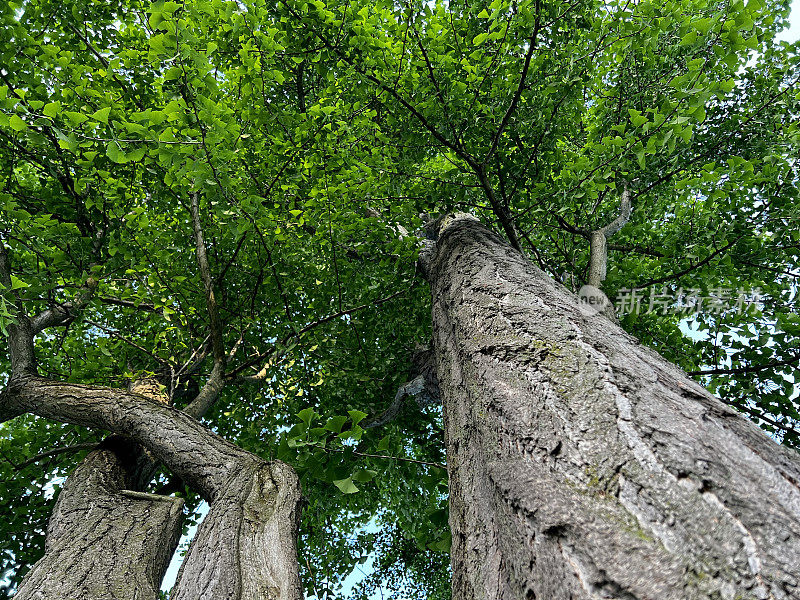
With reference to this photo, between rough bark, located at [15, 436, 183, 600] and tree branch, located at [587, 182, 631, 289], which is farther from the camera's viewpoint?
tree branch, located at [587, 182, 631, 289]

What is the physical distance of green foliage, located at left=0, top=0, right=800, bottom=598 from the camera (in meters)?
3.08

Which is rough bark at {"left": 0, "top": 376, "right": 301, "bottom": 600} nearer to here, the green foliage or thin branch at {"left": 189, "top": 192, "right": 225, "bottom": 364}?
the green foliage

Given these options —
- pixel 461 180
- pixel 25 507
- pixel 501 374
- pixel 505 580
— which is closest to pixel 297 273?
pixel 461 180

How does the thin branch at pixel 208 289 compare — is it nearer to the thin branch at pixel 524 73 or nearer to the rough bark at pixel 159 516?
the rough bark at pixel 159 516

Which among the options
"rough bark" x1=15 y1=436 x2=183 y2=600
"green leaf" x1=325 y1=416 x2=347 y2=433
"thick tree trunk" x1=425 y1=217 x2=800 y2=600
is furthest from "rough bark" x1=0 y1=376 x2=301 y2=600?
"thick tree trunk" x1=425 y1=217 x2=800 y2=600

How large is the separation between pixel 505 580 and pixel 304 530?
6.27 metres

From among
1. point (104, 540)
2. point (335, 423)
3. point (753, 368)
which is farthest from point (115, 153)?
point (753, 368)

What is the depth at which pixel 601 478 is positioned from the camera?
106cm

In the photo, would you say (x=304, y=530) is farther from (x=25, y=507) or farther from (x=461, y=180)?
(x=461, y=180)

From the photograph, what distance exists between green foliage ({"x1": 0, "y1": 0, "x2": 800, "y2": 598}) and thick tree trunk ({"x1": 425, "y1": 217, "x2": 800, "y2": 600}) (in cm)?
81

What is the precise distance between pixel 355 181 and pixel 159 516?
3.34 metres

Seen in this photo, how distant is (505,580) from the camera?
115cm

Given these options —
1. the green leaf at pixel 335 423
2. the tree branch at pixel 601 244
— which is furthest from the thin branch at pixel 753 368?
the green leaf at pixel 335 423

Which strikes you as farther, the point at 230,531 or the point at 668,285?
the point at 668,285
